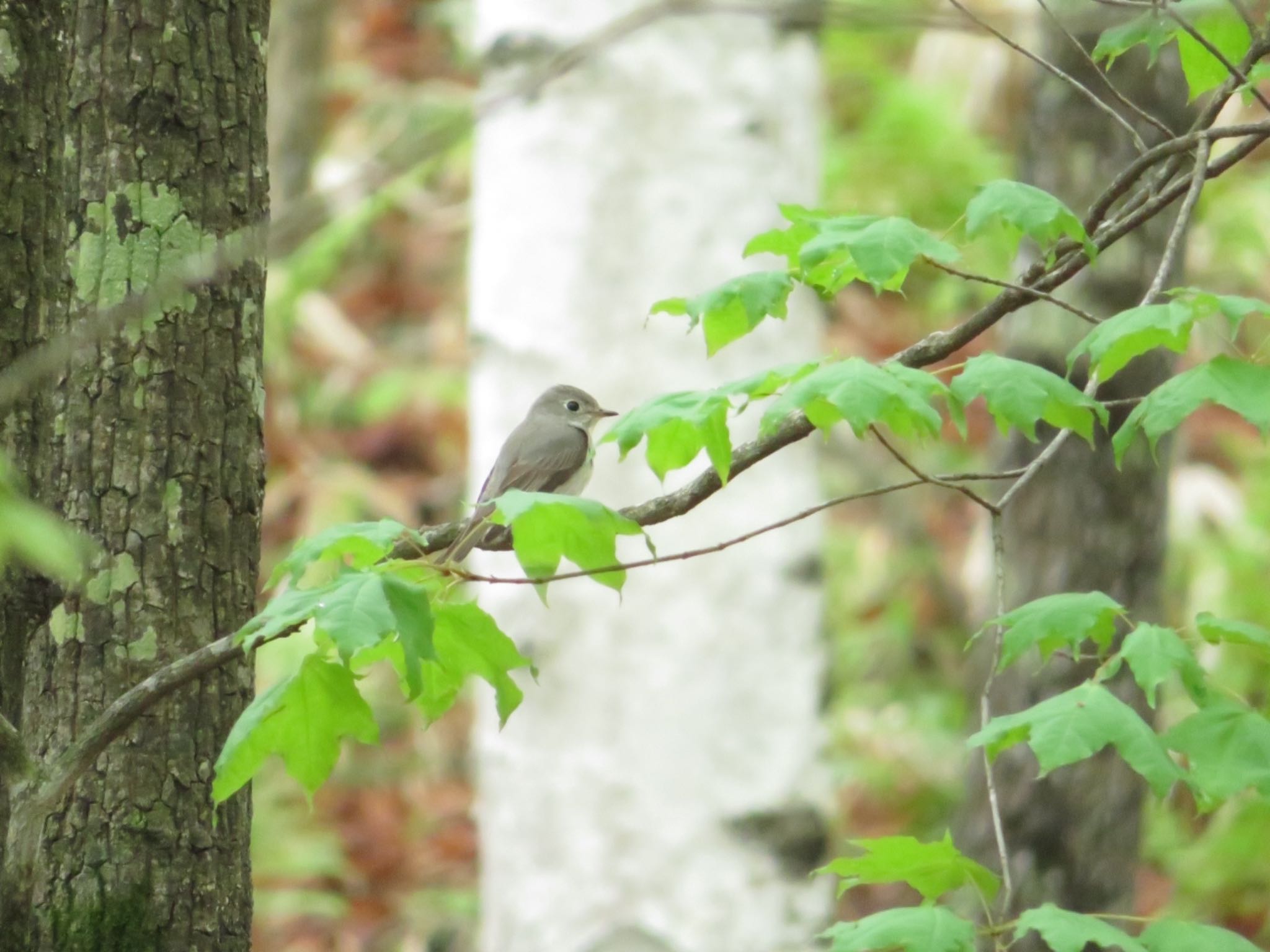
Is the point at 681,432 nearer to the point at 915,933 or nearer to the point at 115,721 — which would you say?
the point at 915,933

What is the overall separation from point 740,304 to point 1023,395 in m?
0.48

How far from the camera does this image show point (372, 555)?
2.10 m

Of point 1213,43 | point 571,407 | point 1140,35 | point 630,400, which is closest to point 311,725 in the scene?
point 1140,35

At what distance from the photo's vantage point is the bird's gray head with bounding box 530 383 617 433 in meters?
4.79

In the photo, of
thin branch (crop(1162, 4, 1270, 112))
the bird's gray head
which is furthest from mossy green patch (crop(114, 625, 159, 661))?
the bird's gray head

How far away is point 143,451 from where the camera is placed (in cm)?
222

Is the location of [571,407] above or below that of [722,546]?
above

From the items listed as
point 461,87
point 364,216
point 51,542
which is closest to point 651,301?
point 364,216

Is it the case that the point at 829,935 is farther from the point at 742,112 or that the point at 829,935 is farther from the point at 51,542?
the point at 742,112

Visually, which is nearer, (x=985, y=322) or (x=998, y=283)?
(x=998, y=283)

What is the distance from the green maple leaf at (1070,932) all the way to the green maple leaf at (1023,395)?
62 centimetres

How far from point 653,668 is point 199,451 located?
2.83m

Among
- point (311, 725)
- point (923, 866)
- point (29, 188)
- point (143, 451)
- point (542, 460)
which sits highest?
point (542, 460)

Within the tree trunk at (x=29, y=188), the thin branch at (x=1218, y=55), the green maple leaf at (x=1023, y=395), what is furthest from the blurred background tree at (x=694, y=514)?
the green maple leaf at (x=1023, y=395)
